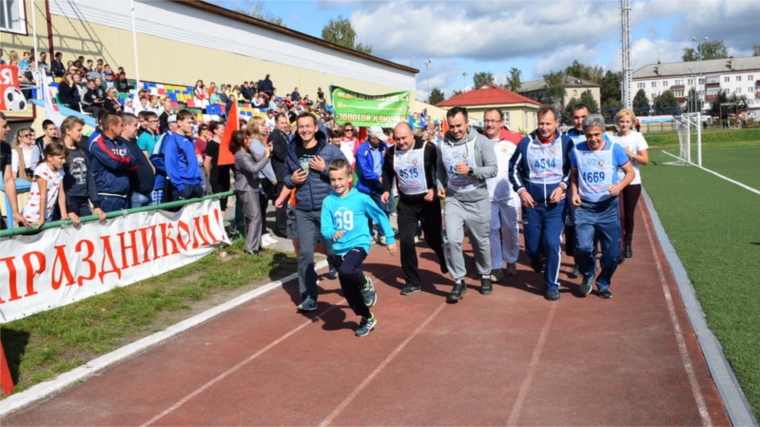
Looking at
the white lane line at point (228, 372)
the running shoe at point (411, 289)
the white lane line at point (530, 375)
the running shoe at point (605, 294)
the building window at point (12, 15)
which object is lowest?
the white lane line at point (530, 375)

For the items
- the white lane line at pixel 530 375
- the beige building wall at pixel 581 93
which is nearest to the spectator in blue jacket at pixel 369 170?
the white lane line at pixel 530 375

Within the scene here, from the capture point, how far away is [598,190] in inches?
306

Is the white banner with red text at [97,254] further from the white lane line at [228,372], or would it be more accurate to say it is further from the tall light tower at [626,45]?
the tall light tower at [626,45]

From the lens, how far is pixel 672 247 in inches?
423

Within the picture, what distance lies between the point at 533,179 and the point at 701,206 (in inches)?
375

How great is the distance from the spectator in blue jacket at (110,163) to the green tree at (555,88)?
308ft

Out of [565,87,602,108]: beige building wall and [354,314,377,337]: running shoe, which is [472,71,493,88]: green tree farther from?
[354,314,377,337]: running shoe

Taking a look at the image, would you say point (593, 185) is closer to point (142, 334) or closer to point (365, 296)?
point (365, 296)

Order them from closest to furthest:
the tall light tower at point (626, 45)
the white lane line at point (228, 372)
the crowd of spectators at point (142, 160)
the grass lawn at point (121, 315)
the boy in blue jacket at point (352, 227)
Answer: the white lane line at point (228, 372), the grass lawn at point (121, 315), the boy in blue jacket at point (352, 227), the crowd of spectators at point (142, 160), the tall light tower at point (626, 45)

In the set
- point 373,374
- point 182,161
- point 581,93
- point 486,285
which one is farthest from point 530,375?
Result: point 581,93

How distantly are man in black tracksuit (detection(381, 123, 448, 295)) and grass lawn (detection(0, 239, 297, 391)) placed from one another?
2062 mm

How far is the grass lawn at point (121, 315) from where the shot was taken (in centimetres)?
611

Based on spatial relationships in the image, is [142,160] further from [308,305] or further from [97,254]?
[308,305]

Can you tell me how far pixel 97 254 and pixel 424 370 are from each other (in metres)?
4.38
